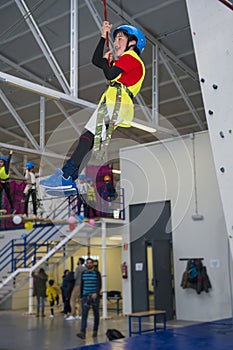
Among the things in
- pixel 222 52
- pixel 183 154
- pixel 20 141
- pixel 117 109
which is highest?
pixel 20 141

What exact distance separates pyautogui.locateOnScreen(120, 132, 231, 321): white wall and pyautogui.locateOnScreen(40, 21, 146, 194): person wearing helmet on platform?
7.37 m

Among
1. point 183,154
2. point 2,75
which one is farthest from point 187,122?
point 2,75

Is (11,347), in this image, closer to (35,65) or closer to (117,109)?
(117,109)

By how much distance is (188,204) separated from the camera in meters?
11.4

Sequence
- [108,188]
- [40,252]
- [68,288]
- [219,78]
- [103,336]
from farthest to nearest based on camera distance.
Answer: [40,252] < [68,288] < [103,336] < [108,188] < [219,78]

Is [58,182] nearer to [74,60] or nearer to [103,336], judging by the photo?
[74,60]

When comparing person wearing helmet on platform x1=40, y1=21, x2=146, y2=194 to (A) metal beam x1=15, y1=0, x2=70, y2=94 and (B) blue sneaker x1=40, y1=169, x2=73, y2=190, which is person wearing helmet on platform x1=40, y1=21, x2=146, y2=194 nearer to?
(B) blue sneaker x1=40, y1=169, x2=73, y2=190

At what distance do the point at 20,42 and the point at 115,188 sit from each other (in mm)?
6373

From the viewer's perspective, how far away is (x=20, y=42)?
11219 millimetres

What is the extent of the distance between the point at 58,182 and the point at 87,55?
9.12m

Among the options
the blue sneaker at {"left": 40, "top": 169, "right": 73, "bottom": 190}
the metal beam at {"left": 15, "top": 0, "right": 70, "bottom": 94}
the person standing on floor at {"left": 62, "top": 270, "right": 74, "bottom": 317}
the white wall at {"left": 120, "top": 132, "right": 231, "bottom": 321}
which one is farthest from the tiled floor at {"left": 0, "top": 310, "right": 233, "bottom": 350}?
the metal beam at {"left": 15, "top": 0, "right": 70, "bottom": 94}

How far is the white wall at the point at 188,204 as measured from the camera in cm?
1057

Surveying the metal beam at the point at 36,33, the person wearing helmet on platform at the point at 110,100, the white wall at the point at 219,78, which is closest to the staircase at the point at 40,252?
the metal beam at the point at 36,33

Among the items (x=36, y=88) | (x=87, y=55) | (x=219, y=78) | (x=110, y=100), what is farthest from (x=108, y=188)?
(x=87, y=55)
